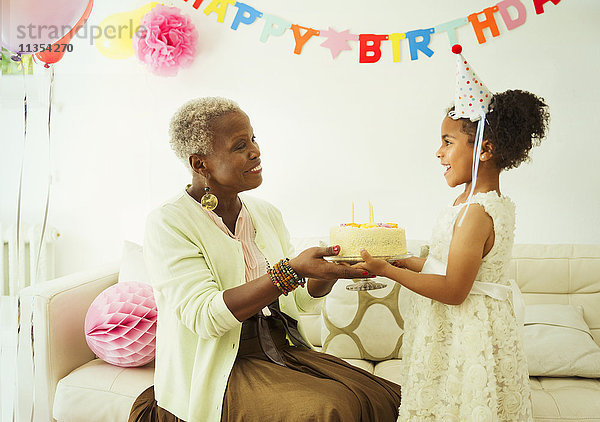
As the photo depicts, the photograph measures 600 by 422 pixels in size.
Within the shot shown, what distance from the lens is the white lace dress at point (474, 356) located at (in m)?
1.49

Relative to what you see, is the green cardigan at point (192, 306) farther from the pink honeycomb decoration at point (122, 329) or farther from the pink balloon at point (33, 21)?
the pink balloon at point (33, 21)

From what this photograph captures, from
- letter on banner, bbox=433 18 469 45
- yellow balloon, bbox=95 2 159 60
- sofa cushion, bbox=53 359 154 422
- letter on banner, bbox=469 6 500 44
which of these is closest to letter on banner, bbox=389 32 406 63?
letter on banner, bbox=433 18 469 45

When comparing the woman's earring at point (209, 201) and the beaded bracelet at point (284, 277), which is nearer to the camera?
the beaded bracelet at point (284, 277)

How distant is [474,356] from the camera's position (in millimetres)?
1498

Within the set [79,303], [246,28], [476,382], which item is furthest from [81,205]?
[476,382]

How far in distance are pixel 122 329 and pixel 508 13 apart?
2249 millimetres

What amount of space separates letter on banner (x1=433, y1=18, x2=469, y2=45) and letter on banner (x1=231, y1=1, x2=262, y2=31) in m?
0.92

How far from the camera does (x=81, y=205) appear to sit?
325cm

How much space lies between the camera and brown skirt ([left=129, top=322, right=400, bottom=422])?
1.44 metres

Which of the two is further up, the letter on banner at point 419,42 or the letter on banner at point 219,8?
the letter on banner at point 219,8

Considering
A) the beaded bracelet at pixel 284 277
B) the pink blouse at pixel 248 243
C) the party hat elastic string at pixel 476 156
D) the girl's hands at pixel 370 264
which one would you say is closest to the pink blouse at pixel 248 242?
the pink blouse at pixel 248 243

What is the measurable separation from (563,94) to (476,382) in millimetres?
1755

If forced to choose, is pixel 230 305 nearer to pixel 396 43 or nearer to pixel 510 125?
pixel 510 125

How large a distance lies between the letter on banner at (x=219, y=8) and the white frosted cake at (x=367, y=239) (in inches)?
70.7
